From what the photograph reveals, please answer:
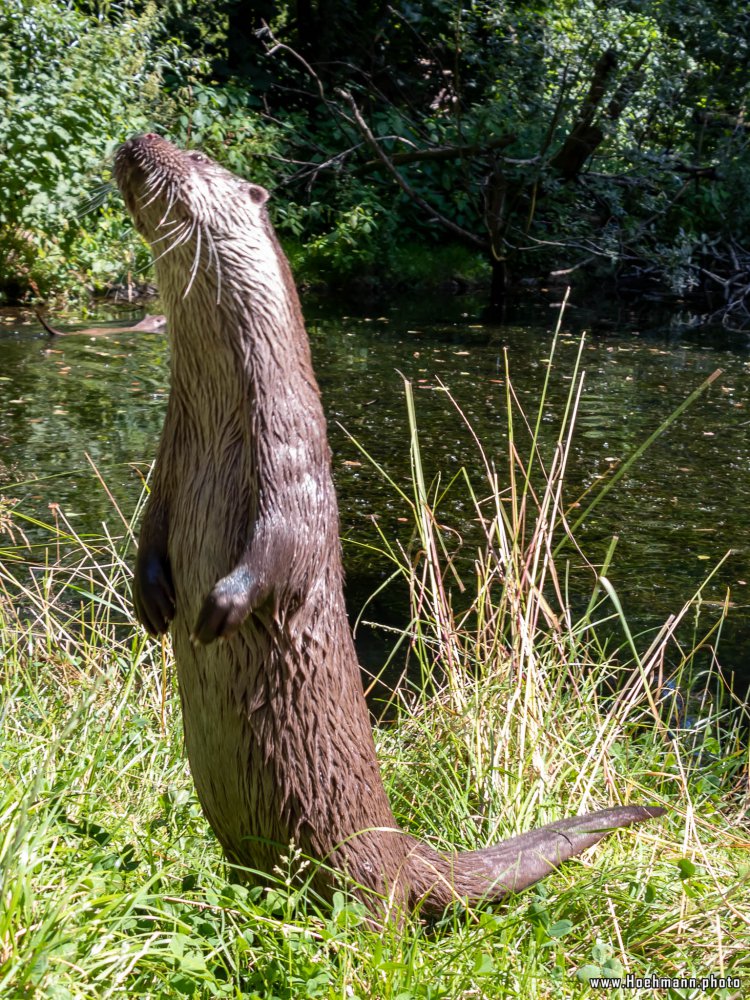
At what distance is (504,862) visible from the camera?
2455 millimetres

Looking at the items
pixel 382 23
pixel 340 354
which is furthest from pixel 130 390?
pixel 382 23

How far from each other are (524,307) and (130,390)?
721 cm

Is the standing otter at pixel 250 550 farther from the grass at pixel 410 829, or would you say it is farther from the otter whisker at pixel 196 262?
the grass at pixel 410 829

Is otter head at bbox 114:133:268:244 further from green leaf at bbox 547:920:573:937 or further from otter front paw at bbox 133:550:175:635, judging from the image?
green leaf at bbox 547:920:573:937

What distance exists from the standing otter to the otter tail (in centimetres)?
8

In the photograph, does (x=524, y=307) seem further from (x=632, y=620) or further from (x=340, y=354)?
(x=632, y=620)

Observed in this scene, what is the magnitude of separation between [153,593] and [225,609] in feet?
1.19

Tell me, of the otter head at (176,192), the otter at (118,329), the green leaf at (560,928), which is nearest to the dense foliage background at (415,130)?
the otter at (118,329)

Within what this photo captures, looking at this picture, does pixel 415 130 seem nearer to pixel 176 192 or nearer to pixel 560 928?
pixel 176 192

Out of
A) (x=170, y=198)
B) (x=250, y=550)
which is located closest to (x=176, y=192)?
(x=170, y=198)

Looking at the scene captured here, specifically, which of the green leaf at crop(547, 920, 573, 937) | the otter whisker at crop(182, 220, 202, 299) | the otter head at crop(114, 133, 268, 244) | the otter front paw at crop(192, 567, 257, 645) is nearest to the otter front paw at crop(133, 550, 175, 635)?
the otter front paw at crop(192, 567, 257, 645)

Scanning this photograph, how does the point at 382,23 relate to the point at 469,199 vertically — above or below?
above

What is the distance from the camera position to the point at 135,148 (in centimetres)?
220

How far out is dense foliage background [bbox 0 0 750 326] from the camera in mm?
11039
